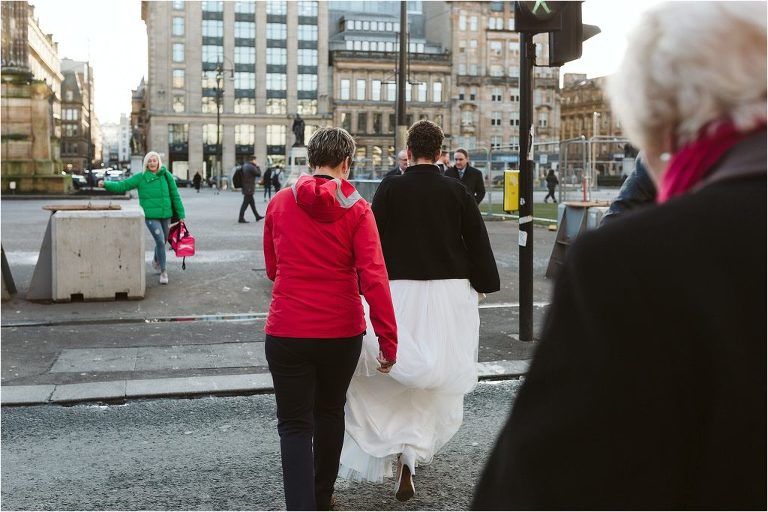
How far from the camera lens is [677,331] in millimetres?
1306

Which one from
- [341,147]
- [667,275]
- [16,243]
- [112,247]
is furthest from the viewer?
[16,243]

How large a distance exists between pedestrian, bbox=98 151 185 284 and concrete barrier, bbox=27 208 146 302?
1.22 m

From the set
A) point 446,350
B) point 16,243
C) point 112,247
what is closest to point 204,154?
point 16,243

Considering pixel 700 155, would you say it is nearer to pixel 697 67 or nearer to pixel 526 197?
pixel 697 67

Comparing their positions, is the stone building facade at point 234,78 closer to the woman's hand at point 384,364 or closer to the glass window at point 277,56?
the glass window at point 277,56

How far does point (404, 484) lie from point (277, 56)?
10497 cm

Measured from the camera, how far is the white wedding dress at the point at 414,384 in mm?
4660

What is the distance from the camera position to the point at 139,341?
333 inches

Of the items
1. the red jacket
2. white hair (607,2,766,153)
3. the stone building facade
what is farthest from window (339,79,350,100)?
white hair (607,2,766,153)

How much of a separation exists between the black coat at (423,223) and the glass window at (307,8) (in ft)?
344

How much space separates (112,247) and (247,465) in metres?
6.11

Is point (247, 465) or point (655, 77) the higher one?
point (655, 77)

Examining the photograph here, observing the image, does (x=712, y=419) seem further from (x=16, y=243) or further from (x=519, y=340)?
(x=16, y=243)

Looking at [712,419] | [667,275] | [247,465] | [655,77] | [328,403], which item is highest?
[655,77]
